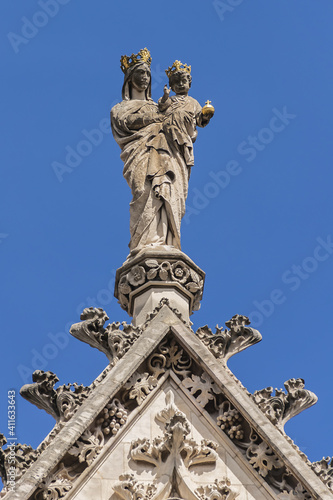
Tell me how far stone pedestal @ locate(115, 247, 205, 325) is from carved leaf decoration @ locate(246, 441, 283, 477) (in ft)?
8.02

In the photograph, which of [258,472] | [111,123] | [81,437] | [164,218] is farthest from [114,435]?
[111,123]

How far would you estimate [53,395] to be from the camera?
1888 centimetres

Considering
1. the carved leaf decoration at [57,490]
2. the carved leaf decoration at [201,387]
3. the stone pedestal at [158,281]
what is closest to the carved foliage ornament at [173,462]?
the carved leaf decoration at [201,387]

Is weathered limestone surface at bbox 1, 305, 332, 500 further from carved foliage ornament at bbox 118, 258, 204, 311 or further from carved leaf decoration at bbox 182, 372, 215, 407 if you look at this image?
carved foliage ornament at bbox 118, 258, 204, 311

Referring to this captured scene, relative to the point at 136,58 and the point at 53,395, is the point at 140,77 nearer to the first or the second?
the point at 136,58

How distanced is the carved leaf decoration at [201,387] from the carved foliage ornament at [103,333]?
868mm

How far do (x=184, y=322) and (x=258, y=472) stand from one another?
231 centimetres

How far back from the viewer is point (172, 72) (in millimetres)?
22859

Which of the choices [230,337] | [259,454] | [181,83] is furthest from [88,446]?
[181,83]

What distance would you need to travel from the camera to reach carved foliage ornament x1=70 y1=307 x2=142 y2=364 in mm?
19406

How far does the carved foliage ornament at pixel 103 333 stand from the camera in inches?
764

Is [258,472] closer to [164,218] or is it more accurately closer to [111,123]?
[164,218]

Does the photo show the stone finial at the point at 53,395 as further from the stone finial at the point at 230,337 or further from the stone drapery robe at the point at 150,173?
the stone drapery robe at the point at 150,173

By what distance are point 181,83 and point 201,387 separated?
5.42m
